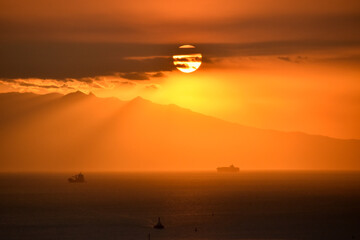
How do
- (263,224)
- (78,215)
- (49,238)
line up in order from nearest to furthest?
(49,238) → (263,224) → (78,215)

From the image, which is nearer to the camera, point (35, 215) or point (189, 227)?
point (189, 227)

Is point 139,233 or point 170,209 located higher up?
point 170,209

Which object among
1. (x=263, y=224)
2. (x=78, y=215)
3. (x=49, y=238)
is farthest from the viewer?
(x=78, y=215)

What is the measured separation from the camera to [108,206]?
18762cm

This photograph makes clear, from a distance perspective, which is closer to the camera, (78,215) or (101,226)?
(101,226)

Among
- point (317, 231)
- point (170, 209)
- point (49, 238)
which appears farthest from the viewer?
point (170, 209)

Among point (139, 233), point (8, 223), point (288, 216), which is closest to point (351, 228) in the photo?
point (288, 216)

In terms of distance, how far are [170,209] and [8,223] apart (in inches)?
1818

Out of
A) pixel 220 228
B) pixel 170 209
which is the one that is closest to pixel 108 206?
pixel 170 209

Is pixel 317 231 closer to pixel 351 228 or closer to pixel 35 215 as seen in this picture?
pixel 351 228

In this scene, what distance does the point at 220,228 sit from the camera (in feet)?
444

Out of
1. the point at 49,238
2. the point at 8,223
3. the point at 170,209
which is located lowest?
the point at 49,238

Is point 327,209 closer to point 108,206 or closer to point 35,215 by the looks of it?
point 108,206

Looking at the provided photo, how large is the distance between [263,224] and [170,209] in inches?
1526
